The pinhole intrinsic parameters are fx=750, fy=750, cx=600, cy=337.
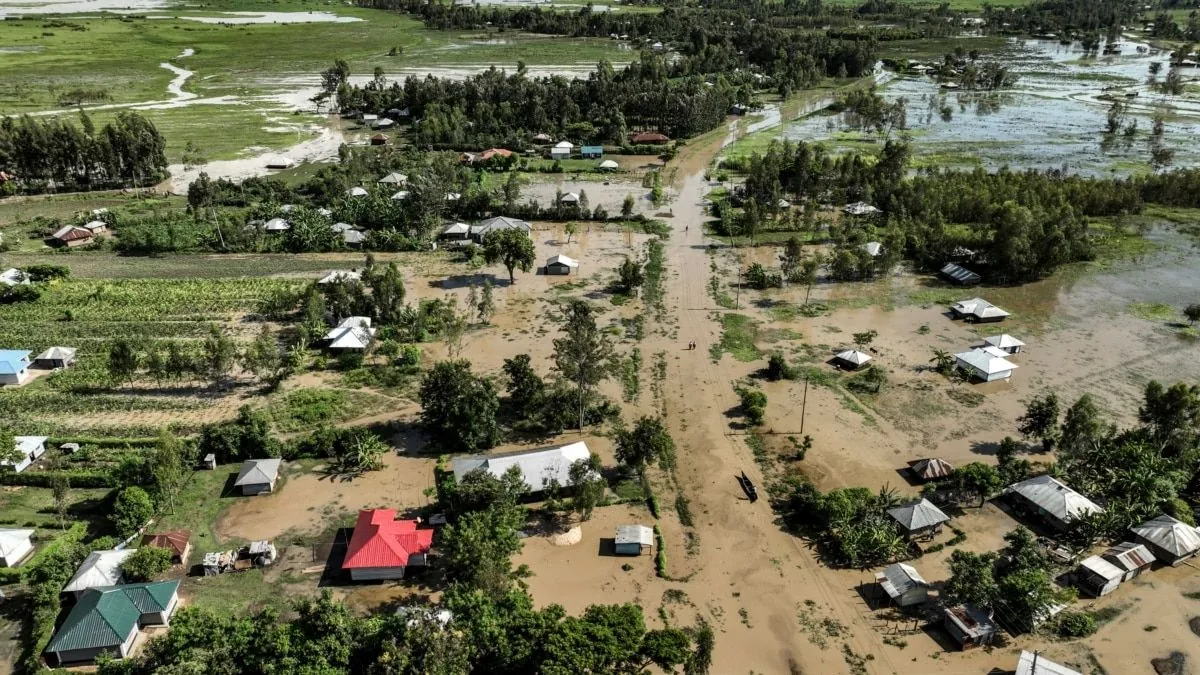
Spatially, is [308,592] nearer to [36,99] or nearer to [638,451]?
[638,451]

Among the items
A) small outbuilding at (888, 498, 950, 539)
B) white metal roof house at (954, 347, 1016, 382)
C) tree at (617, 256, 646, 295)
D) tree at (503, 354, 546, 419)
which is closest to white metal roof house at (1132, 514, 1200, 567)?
small outbuilding at (888, 498, 950, 539)

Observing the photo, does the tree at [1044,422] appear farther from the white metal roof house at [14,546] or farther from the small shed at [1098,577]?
the white metal roof house at [14,546]

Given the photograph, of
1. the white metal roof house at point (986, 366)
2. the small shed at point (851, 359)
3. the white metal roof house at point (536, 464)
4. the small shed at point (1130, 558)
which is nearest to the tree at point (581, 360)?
the white metal roof house at point (536, 464)

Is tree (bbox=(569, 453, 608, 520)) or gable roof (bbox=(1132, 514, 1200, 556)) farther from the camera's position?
tree (bbox=(569, 453, 608, 520))

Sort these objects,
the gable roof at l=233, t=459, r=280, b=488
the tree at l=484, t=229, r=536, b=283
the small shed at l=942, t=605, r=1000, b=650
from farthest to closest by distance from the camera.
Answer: the tree at l=484, t=229, r=536, b=283, the gable roof at l=233, t=459, r=280, b=488, the small shed at l=942, t=605, r=1000, b=650

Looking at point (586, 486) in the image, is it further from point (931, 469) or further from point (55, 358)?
point (55, 358)

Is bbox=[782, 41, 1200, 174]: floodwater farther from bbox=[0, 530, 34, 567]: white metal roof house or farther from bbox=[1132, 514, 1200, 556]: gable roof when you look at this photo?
bbox=[0, 530, 34, 567]: white metal roof house

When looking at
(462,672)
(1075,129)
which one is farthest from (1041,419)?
(1075,129)

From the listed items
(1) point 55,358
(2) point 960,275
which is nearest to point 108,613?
(1) point 55,358
